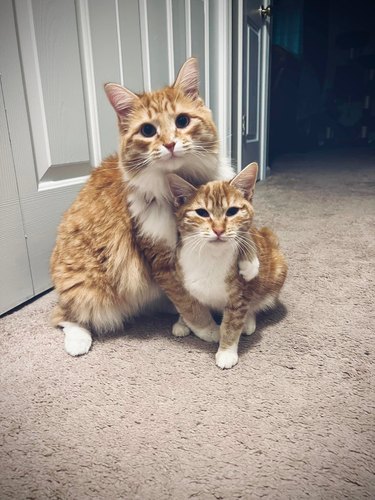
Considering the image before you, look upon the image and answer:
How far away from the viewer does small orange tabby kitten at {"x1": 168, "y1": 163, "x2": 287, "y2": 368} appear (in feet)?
3.10

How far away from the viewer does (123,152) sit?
1.01 m

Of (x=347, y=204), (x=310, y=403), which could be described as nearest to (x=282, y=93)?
(x=347, y=204)

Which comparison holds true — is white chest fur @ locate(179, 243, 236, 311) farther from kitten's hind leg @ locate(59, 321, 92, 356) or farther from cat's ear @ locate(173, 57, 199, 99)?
cat's ear @ locate(173, 57, 199, 99)

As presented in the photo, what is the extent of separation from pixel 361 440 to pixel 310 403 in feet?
0.41

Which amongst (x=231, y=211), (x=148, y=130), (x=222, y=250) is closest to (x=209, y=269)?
(x=222, y=250)

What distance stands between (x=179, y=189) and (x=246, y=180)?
184 mm

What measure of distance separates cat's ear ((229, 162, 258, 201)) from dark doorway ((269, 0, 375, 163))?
4501mm

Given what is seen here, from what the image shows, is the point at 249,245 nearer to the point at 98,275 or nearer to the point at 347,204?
the point at 98,275

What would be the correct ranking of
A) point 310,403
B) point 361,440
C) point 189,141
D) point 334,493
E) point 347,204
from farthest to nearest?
point 347,204 → point 189,141 → point 310,403 → point 361,440 → point 334,493

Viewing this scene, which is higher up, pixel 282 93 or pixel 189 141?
pixel 282 93

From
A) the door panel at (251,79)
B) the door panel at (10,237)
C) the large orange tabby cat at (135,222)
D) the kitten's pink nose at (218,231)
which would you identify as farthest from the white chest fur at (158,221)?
the door panel at (251,79)

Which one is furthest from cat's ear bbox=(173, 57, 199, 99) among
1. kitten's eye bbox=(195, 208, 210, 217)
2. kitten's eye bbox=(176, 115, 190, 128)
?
kitten's eye bbox=(195, 208, 210, 217)

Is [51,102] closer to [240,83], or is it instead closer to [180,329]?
[180,329]

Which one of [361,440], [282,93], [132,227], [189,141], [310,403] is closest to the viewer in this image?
[361,440]
